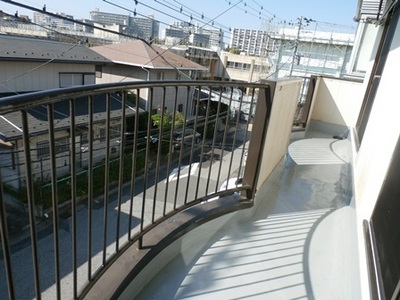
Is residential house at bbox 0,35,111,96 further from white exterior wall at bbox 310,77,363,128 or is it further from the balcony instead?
the balcony

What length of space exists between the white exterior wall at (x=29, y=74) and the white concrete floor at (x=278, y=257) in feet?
27.7

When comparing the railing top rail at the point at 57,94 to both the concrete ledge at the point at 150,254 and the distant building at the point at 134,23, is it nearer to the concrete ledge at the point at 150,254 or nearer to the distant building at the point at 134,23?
the concrete ledge at the point at 150,254

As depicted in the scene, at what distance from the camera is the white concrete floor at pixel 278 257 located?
1.31 meters

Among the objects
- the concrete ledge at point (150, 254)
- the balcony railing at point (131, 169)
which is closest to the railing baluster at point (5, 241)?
the balcony railing at point (131, 169)

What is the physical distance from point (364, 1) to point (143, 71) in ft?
36.4

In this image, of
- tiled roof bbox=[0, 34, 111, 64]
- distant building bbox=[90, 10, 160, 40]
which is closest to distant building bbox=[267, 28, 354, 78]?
distant building bbox=[90, 10, 160, 40]

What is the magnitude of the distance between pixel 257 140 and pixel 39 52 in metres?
9.73

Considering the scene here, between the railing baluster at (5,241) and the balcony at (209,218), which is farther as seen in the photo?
the balcony at (209,218)

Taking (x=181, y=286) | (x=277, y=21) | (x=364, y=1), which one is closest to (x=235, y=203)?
(x=181, y=286)

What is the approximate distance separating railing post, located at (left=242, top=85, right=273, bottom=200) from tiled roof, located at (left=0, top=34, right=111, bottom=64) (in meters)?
8.50

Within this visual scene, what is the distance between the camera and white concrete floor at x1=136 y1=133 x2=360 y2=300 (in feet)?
4.30

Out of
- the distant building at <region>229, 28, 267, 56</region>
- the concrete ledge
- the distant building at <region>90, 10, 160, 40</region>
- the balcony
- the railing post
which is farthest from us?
the distant building at <region>229, 28, 267, 56</region>

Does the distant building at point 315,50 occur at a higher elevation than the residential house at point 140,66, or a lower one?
higher

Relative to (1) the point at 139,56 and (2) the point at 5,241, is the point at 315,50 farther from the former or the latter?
(2) the point at 5,241
